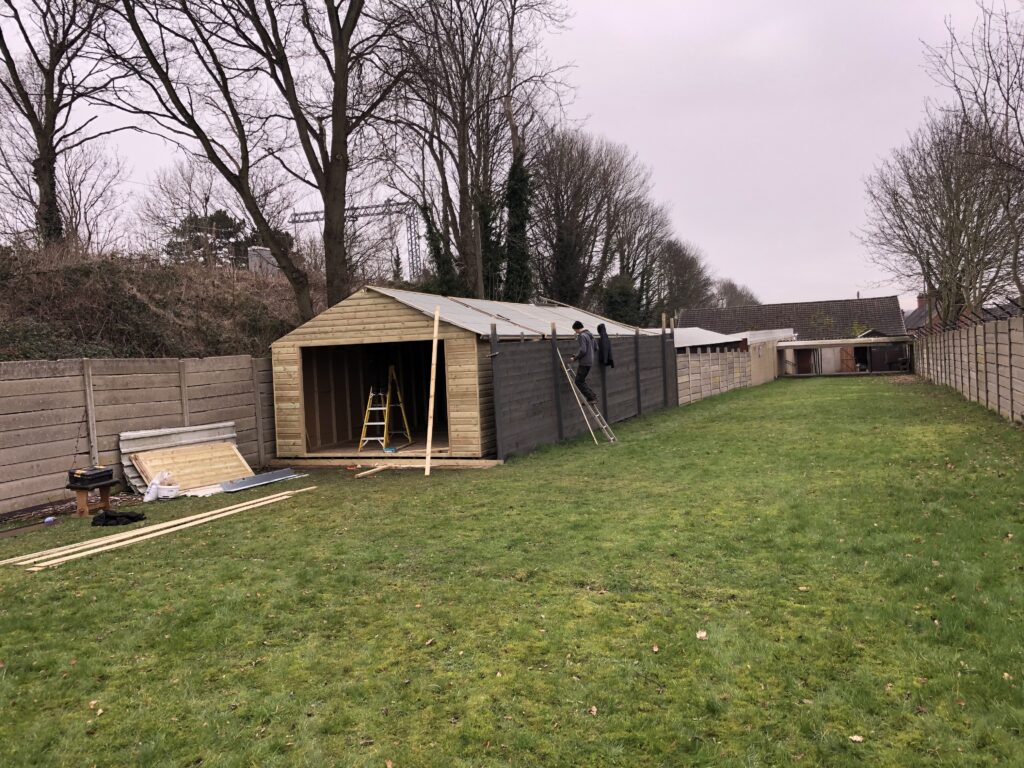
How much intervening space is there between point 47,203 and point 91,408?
26.6 ft

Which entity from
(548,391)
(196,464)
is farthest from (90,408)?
(548,391)

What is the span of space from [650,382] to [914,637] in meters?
14.7

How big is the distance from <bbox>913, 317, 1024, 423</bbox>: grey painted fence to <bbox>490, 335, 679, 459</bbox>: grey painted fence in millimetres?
7099

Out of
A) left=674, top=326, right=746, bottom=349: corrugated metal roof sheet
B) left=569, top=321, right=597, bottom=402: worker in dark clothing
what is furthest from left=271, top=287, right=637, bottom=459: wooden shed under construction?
left=674, top=326, right=746, bottom=349: corrugated metal roof sheet

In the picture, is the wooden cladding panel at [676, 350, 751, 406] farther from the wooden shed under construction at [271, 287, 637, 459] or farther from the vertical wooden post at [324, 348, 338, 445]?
the vertical wooden post at [324, 348, 338, 445]

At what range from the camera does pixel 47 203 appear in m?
14.3

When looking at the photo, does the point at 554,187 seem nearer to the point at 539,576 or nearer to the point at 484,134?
the point at 484,134

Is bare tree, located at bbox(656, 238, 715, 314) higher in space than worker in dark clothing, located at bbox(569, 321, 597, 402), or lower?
higher

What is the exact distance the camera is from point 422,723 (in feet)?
10.3

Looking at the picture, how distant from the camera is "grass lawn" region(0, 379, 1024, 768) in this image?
297cm

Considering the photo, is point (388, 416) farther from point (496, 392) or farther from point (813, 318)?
point (813, 318)

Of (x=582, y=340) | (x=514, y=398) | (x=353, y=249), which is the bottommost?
(x=514, y=398)

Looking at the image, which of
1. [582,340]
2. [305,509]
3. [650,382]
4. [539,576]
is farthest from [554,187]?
[539,576]

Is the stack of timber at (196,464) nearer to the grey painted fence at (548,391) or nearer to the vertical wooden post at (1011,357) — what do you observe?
the grey painted fence at (548,391)
